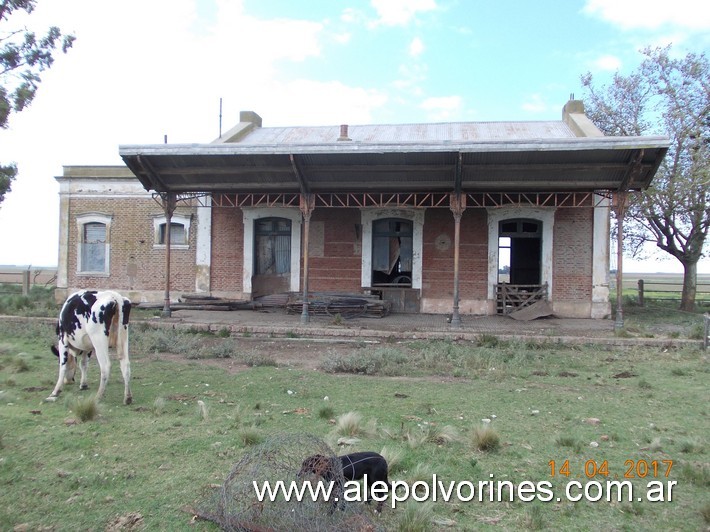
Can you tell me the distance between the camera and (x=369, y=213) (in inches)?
646

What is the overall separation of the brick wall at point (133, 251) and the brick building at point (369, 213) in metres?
0.05

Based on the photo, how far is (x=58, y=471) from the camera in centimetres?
404

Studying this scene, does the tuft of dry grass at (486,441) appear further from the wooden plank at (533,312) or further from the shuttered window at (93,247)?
the shuttered window at (93,247)

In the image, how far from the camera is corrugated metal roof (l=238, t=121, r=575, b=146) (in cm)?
1747

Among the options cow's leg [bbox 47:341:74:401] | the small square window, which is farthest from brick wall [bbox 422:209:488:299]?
cow's leg [bbox 47:341:74:401]

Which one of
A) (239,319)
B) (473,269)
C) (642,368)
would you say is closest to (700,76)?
(473,269)

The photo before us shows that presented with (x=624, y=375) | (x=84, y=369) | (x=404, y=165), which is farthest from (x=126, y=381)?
(x=404, y=165)

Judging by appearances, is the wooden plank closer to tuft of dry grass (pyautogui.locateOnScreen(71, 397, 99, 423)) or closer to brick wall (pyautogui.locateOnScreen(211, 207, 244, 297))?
brick wall (pyautogui.locateOnScreen(211, 207, 244, 297))

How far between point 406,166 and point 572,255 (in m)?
6.15

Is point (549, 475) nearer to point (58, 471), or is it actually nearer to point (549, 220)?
point (58, 471)

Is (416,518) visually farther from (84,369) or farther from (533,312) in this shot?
(533,312)

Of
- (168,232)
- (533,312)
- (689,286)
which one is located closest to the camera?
(168,232)

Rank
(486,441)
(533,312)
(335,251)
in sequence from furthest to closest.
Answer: (335,251)
(533,312)
(486,441)

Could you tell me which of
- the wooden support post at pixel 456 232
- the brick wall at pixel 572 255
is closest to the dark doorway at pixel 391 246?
the wooden support post at pixel 456 232
